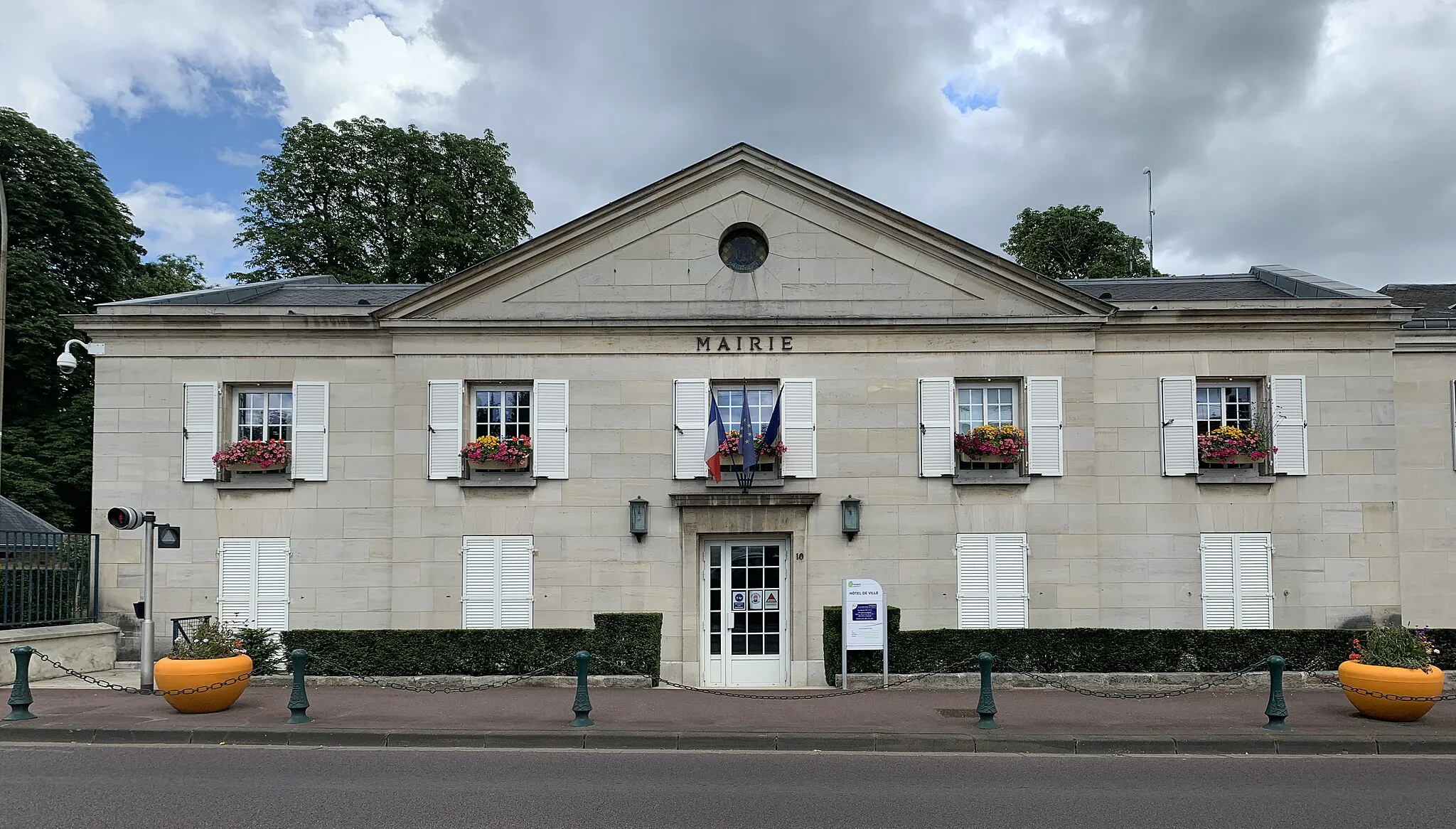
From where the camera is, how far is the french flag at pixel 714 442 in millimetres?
16266

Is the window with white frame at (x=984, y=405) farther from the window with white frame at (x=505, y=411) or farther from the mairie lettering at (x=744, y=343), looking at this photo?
the window with white frame at (x=505, y=411)

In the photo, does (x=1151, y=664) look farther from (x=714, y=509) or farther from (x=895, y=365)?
(x=714, y=509)

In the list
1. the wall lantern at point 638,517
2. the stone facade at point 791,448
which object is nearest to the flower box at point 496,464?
the stone facade at point 791,448

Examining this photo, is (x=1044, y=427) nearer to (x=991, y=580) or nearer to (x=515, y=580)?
(x=991, y=580)

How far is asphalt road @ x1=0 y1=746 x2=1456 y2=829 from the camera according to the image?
8.37 m

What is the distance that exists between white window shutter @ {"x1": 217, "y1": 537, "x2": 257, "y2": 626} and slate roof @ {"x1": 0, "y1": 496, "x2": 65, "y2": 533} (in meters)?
2.74

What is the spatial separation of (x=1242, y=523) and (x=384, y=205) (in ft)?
86.9

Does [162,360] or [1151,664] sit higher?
[162,360]

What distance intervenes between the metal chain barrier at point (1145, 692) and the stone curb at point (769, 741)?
2.64 meters

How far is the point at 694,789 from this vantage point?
31.3ft

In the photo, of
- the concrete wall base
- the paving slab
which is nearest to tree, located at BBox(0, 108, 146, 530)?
the concrete wall base

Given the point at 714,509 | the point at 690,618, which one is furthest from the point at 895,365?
the point at 690,618

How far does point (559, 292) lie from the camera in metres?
17.2

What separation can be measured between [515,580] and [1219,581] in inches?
441
